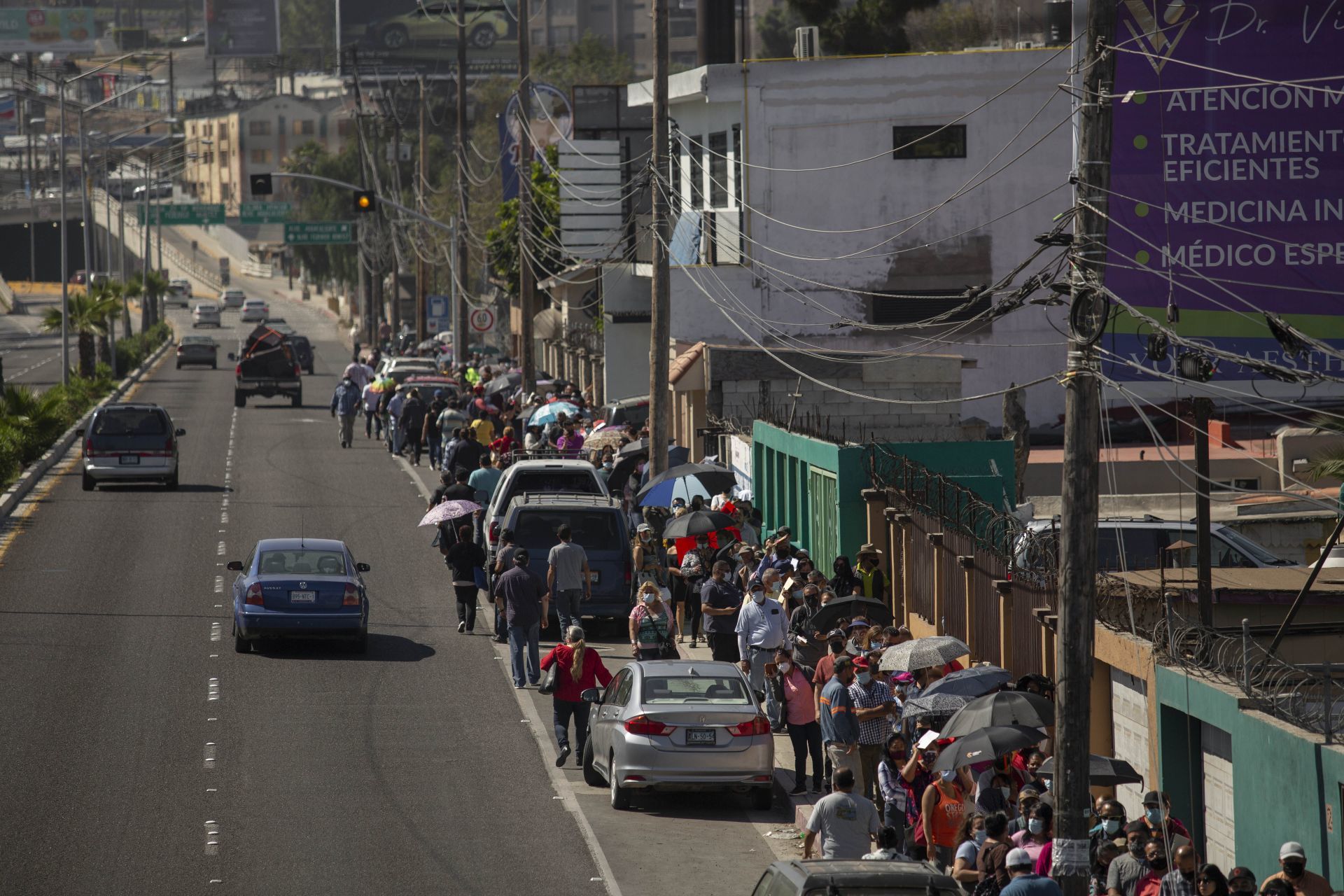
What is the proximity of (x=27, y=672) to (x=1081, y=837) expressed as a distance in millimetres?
13654

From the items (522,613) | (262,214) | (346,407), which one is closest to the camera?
Answer: (522,613)

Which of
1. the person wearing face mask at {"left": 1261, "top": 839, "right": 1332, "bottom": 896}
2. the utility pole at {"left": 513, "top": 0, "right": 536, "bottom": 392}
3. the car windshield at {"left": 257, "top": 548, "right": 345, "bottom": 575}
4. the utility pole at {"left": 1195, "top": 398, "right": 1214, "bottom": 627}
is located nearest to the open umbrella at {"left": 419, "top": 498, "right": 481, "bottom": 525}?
the car windshield at {"left": 257, "top": 548, "right": 345, "bottom": 575}

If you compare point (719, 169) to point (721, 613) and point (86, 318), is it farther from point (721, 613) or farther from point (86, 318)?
point (86, 318)

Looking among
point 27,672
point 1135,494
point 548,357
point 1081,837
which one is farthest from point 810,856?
point 548,357

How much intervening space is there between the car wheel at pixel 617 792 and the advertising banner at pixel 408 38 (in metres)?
161

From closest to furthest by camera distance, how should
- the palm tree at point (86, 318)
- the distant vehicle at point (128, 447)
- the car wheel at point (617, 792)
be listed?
the car wheel at point (617, 792) < the distant vehicle at point (128, 447) < the palm tree at point (86, 318)

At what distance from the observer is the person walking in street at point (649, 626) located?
2038 centimetres

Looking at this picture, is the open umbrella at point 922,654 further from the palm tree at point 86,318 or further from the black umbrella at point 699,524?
the palm tree at point 86,318

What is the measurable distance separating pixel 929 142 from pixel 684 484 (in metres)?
15.0

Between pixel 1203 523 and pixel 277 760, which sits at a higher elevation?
pixel 1203 523

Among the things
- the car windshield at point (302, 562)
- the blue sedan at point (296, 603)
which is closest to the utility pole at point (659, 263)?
the car windshield at point (302, 562)

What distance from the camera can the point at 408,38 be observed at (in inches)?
7165

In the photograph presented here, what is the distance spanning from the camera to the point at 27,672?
70.7ft

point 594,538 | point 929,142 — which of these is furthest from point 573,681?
point 929,142
